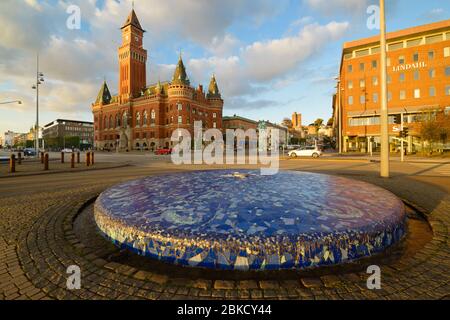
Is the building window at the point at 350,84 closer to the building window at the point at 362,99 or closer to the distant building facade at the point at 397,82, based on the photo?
the distant building facade at the point at 397,82

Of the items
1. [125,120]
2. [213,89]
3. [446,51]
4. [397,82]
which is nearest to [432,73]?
[446,51]

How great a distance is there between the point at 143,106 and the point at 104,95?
85.5ft

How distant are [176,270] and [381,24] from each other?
580 inches

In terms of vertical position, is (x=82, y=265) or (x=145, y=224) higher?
(x=145, y=224)

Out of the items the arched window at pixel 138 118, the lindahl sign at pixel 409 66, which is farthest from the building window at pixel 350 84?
the arched window at pixel 138 118

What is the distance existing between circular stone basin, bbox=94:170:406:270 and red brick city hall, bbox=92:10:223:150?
209 feet

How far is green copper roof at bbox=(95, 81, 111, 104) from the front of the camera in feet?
278

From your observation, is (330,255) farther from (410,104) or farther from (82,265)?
(410,104)

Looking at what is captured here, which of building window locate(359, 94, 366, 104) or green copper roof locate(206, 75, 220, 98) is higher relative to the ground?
green copper roof locate(206, 75, 220, 98)

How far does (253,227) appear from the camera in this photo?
11.6ft

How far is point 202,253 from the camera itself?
3227 mm

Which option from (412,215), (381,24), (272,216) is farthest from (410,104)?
(272,216)

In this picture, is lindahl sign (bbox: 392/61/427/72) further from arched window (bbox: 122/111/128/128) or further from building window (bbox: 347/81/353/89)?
arched window (bbox: 122/111/128/128)

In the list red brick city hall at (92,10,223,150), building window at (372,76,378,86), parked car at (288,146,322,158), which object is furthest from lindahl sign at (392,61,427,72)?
red brick city hall at (92,10,223,150)
